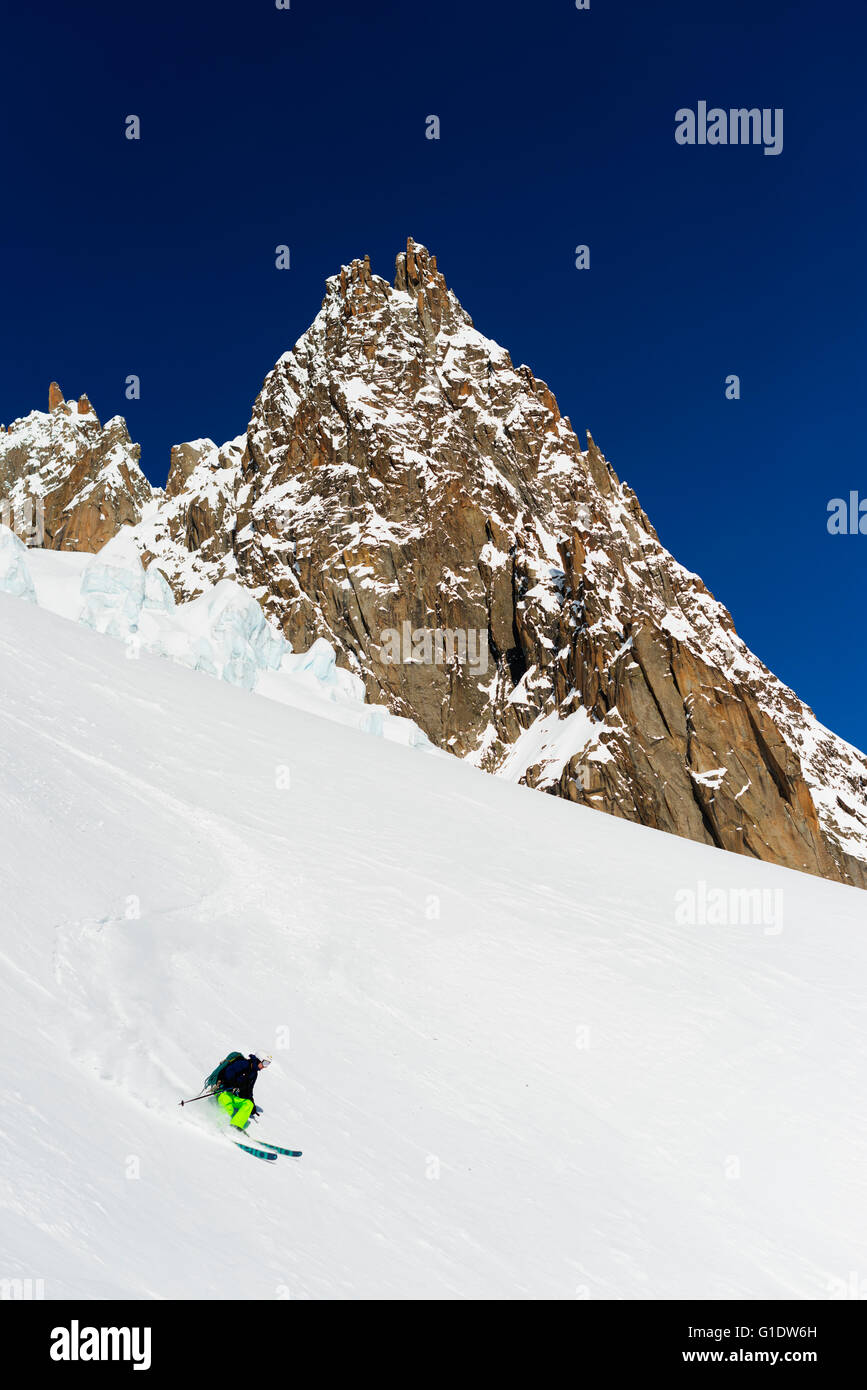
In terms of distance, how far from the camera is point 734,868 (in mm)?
23219

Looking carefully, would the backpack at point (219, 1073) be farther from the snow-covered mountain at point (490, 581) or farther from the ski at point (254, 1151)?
the snow-covered mountain at point (490, 581)

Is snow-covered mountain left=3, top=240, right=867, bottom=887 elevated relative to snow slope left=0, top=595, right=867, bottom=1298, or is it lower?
elevated

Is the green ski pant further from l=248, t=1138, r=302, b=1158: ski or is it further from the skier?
l=248, t=1138, r=302, b=1158: ski

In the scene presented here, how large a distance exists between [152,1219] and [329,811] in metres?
12.6

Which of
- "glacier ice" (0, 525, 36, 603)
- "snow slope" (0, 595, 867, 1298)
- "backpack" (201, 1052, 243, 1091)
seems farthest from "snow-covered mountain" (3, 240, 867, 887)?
"backpack" (201, 1052, 243, 1091)

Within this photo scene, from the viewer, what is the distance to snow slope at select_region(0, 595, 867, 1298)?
715 cm

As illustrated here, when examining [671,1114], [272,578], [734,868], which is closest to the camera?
[671,1114]

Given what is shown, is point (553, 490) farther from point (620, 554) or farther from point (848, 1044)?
point (848, 1044)

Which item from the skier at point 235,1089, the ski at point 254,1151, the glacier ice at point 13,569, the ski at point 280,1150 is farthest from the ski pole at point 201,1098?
the glacier ice at point 13,569

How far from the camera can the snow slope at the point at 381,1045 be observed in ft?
23.5

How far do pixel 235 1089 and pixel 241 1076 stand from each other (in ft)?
0.41

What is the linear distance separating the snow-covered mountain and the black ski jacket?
121m

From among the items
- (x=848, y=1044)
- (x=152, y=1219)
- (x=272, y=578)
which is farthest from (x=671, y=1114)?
(x=272, y=578)

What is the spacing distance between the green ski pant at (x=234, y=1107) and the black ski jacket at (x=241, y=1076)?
4 centimetres
